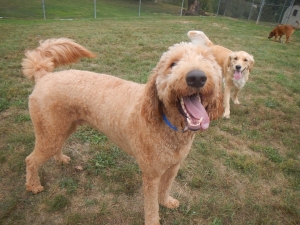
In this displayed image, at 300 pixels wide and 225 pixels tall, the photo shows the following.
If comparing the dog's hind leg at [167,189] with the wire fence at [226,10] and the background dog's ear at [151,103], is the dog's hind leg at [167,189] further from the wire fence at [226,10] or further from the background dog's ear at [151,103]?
the wire fence at [226,10]

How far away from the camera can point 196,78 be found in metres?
1.38

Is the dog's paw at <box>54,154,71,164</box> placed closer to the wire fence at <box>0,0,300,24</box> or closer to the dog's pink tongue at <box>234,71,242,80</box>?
the dog's pink tongue at <box>234,71,242,80</box>

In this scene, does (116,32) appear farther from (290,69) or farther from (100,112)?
(100,112)

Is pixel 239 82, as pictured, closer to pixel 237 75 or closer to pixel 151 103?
pixel 237 75

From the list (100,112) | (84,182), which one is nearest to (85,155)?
(84,182)

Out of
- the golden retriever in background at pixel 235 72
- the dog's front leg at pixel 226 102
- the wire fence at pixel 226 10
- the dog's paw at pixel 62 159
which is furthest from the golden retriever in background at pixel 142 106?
the wire fence at pixel 226 10

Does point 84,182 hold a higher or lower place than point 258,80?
lower

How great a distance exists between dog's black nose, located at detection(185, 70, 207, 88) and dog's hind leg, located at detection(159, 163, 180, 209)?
1.08m

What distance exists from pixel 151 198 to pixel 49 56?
188cm

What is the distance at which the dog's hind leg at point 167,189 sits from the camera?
228 cm

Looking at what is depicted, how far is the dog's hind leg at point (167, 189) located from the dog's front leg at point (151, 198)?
0.26 m

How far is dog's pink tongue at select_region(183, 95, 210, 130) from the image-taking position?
1.51m

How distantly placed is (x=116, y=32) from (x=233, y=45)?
536 cm

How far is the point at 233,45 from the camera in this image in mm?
9594
